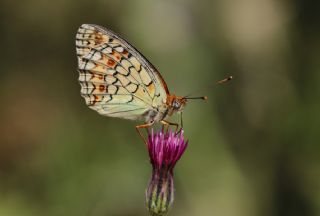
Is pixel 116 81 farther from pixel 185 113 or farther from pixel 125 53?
pixel 185 113

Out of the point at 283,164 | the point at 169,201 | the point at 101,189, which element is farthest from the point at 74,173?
the point at 169,201

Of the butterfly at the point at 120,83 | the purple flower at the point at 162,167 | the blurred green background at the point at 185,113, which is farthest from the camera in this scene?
the blurred green background at the point at 185,113

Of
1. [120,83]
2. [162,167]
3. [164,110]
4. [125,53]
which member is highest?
[125,53]

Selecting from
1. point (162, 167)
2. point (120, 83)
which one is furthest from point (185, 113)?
point (162, 167)

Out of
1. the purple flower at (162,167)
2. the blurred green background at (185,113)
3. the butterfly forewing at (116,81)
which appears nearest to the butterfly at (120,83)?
the butterfly forewing at (116,81)

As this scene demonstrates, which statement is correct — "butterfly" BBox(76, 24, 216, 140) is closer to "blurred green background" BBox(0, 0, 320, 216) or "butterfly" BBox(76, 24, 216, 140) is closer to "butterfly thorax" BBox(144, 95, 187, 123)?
"butterfly thorax" BBox(144, 95, 187, 123)

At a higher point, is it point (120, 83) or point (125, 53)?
point (125, 53)

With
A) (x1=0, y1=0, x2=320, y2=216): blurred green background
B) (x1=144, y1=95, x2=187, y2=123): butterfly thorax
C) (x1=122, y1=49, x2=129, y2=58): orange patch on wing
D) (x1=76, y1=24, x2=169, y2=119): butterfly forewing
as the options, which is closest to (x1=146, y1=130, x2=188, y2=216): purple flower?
(x1=144, y1=95, x2=187, y2=123): butterfly thorax

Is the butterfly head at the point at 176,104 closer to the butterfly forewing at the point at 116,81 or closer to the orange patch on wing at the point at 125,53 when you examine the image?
the butterfly forewing at the point at 116,81
